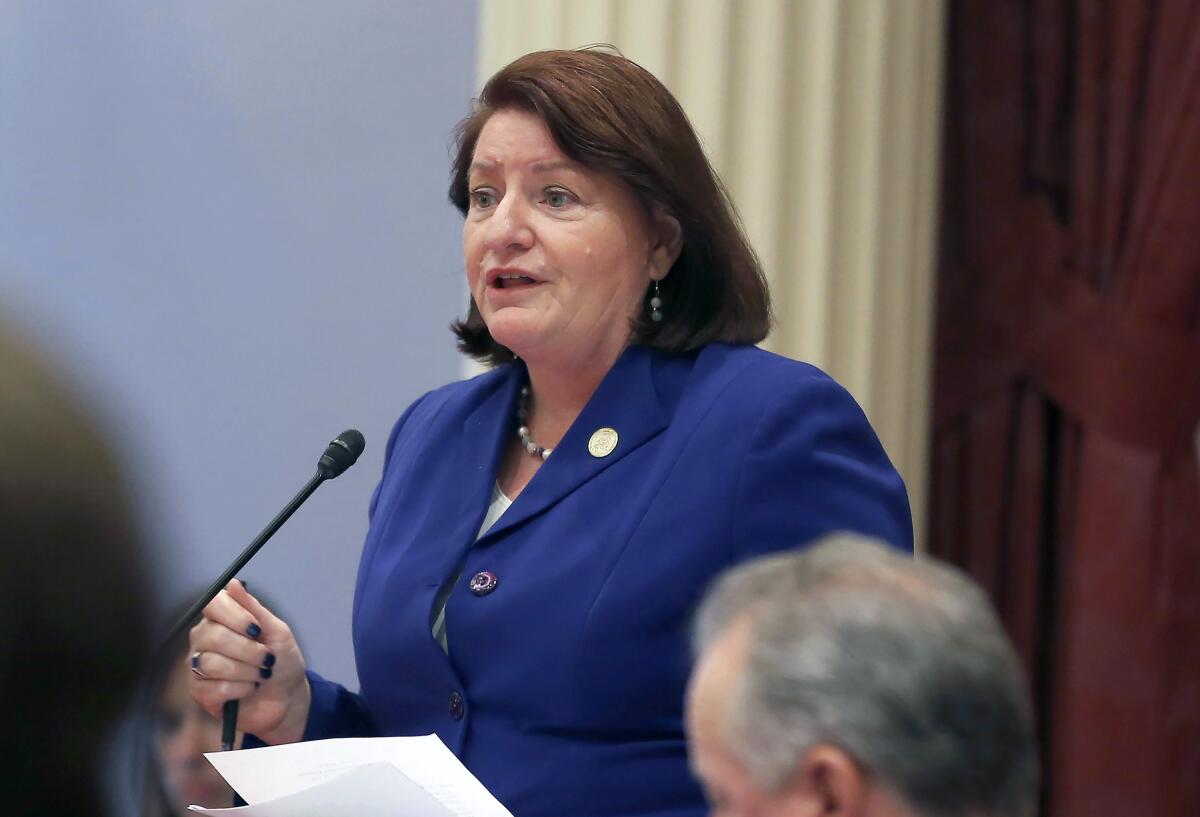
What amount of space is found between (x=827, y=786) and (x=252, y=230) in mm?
3142

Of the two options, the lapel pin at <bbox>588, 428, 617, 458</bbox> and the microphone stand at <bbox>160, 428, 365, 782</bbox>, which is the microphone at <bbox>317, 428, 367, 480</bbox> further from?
the lapel pin at <bbox>588, 428, 617, 458</bbox>

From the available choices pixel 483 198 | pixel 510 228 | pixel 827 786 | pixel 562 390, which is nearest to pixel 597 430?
pixel 562 390

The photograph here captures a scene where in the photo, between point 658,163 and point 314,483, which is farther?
point 658,163

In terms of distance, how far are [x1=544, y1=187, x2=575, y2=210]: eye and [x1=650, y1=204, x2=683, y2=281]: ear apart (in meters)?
0.13

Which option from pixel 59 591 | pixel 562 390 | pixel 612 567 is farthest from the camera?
pixel 562 390

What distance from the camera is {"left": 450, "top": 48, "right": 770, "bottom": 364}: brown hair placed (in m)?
2.30

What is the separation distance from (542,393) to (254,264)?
180 centimetres

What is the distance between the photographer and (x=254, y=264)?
13.3 feet

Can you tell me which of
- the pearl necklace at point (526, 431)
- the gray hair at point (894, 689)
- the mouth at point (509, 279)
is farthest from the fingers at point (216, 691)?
the gray hair at point (894, 689)

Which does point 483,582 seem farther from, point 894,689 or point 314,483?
point 894,689

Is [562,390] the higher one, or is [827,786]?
[827,786]

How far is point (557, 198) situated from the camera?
2.34 metres

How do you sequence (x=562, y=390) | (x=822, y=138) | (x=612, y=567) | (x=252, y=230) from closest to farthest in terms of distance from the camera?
(x=612, y=567) → (x=562, y=390) → (x=822, y=138) → (x=252, y=230)

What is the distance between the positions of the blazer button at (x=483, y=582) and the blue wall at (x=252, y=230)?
5.97ft
